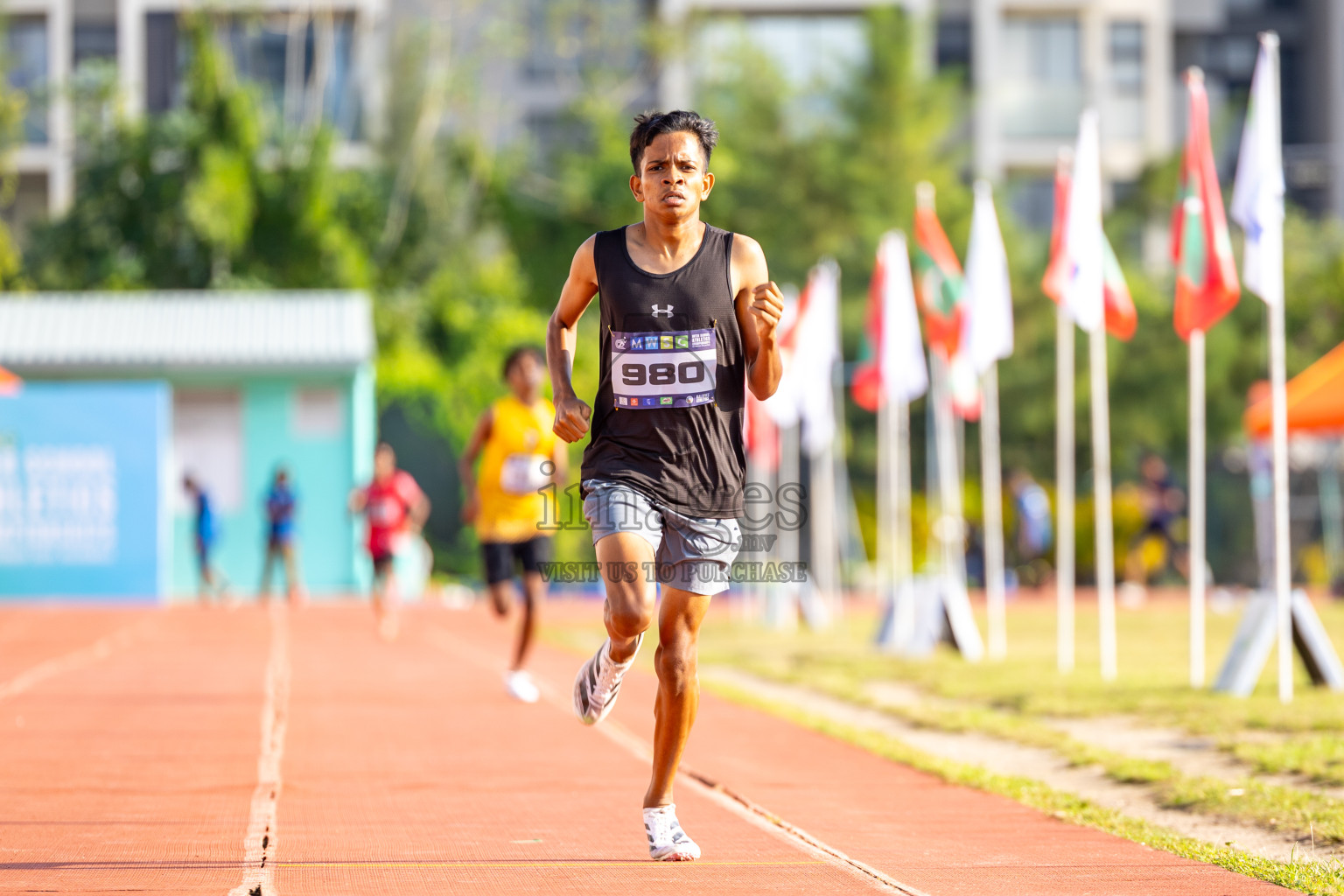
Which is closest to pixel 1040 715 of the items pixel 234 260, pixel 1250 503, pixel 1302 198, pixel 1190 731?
pixel 1190 731

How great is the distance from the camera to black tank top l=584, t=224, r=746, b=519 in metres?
5.72

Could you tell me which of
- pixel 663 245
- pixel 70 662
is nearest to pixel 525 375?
pixel 70 662

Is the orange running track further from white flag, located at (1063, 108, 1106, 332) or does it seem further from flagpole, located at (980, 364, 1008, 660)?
flagpole, located at (980, 364, 1008, 660)

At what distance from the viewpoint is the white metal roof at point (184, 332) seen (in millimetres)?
27000

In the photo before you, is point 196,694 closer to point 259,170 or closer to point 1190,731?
point 1190,731

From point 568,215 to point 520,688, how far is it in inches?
1189

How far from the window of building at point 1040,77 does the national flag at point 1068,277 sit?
3230cm

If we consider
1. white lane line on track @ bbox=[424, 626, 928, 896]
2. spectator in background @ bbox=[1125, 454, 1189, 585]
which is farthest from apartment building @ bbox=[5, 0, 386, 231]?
white lane line on track @ bbox=[424, 626, 928, 896]

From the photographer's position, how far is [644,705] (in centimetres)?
1116

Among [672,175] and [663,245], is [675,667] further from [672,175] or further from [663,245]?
[672,175]

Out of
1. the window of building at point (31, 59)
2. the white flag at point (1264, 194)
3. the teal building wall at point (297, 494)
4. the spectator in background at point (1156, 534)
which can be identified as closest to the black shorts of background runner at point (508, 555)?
the white flag at point (1264, 194)

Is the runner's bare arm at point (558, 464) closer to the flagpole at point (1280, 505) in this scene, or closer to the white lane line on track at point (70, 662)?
the white lane line on track at point (70, 662)

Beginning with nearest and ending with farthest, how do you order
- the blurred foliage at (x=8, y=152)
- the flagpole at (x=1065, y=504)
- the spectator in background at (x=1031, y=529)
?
the flagpole at (x=1065, y=504) < the spectator in background at (x=1031, y=529) < the blurred foliage at (x=8, y=152)

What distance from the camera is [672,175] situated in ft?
18.7
